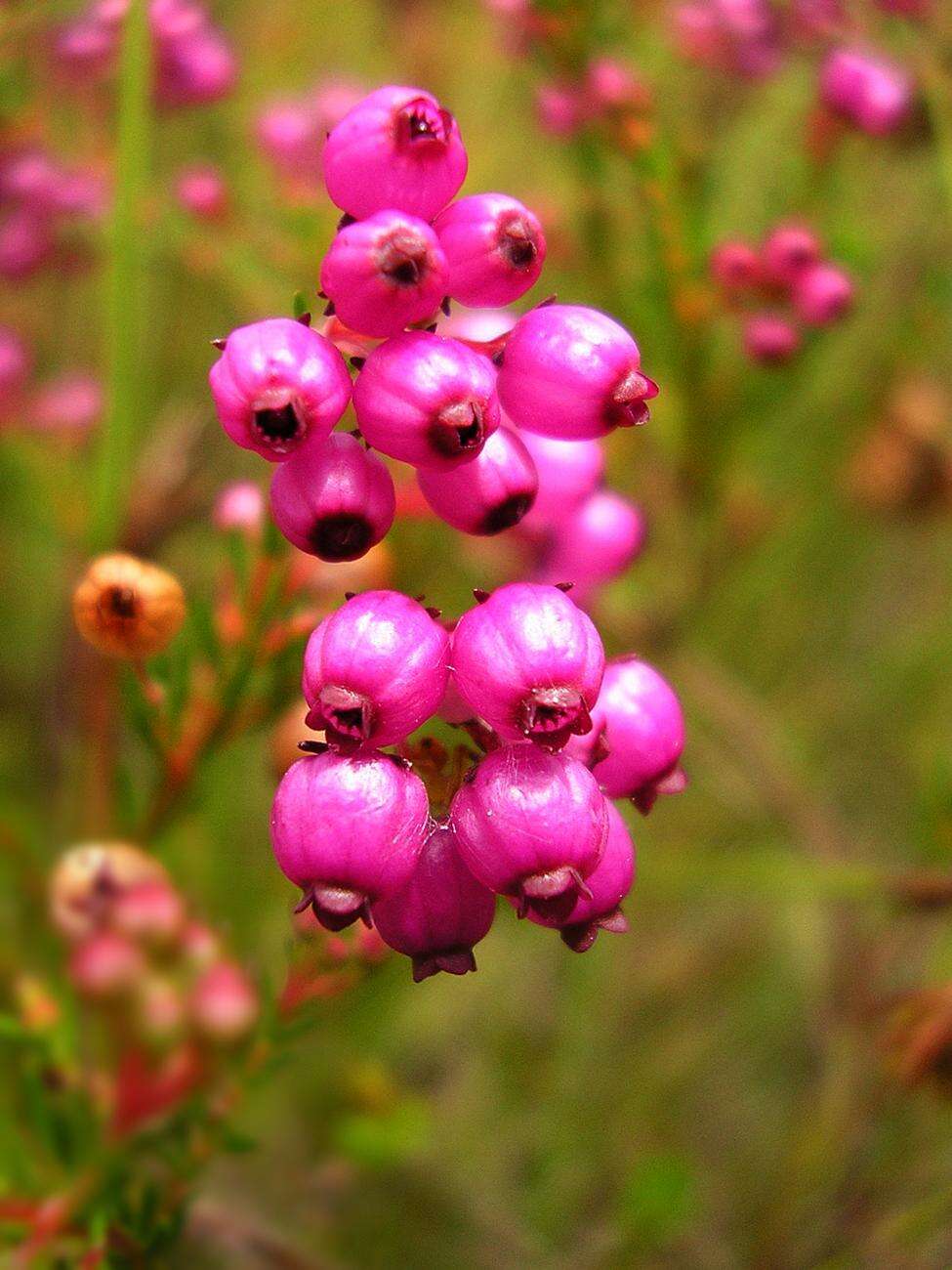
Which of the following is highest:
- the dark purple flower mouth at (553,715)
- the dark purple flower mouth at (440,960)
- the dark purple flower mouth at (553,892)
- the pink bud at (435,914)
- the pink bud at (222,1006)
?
the dark purple flower mouth at (553,715)

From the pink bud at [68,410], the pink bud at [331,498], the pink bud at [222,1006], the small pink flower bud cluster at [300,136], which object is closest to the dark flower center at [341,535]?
the pink bud at [331,498]

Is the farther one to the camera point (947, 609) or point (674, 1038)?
point (947, 609)

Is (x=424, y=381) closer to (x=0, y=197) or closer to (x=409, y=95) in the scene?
(x=409, y=95)

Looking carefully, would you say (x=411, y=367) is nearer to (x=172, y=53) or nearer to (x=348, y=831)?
(x=348, y=831)

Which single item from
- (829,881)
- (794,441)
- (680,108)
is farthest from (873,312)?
(829,881)

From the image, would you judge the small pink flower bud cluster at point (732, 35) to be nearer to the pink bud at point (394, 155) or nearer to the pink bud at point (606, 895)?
the pink bud at point (394, 155)

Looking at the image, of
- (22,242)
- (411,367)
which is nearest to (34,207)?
(22,242)
